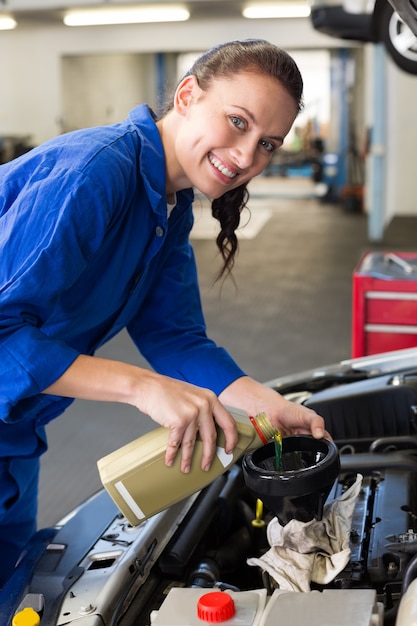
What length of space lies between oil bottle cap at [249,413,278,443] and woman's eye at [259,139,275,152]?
0.44 metres

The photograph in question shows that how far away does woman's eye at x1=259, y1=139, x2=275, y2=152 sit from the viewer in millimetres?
1256

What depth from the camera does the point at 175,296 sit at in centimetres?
162

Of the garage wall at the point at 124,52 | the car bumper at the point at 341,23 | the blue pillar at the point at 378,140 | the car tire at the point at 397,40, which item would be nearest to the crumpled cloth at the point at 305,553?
the car tire at the point at 397,40

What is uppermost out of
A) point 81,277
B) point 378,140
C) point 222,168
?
point 222,168

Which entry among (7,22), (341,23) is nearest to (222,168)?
(341,23)

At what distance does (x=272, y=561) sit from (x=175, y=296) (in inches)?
24.5

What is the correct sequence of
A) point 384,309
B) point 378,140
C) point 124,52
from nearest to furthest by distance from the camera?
point 384,309, point 378,140, point 124,52

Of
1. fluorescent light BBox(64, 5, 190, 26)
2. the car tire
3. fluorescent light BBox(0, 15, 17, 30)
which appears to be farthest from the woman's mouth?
fluorescent light BBox(0, 15, 17, 30)

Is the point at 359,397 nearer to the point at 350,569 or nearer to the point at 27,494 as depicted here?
the point at 350,569

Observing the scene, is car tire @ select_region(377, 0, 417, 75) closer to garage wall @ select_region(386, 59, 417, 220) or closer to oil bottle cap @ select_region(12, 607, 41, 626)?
oil bottle cap @ select_region(12, 607, 41, 626)

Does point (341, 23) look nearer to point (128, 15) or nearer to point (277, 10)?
point (277, 10)

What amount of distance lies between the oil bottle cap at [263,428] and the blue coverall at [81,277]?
28 cm

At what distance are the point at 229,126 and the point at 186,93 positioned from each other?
0.42ft

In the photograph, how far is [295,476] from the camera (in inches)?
45.8
